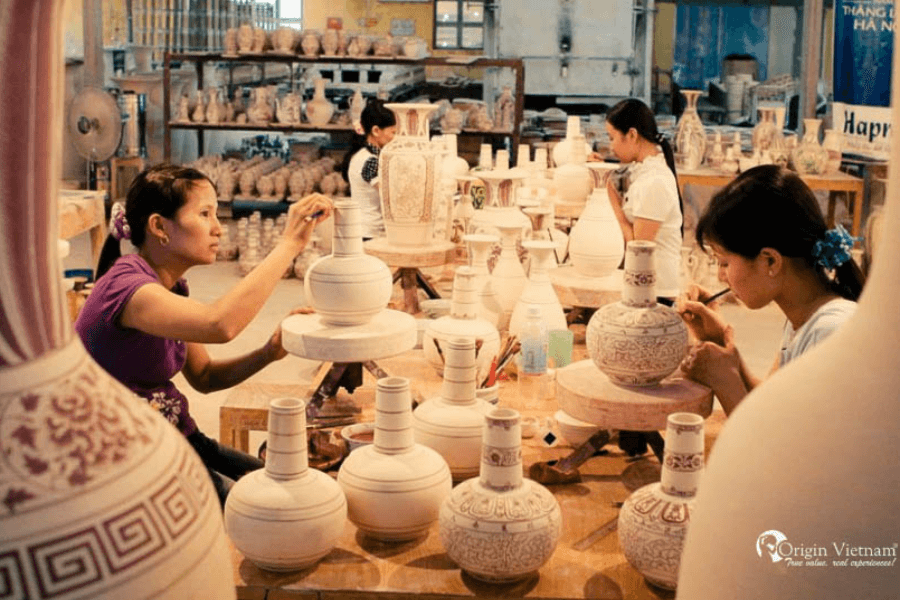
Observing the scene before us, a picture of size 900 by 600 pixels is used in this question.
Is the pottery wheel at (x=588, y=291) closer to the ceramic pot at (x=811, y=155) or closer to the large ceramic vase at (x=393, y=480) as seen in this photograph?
the large ceramic vase at (x=393, y=480)

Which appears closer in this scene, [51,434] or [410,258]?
[51,434]

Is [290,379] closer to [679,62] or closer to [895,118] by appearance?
[895,118]

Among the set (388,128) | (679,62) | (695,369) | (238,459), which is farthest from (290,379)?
(679,62)

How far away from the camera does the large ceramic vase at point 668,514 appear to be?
1.77 m

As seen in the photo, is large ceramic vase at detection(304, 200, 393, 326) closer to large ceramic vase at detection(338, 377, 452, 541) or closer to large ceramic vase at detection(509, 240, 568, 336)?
large ceramic vase at detection(509, 240, 568, 336)

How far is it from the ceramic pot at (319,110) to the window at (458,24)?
459 cm

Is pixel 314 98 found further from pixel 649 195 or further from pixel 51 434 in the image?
pixel 51 434

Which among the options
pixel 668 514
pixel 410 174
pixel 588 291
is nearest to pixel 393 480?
pixel 668 514

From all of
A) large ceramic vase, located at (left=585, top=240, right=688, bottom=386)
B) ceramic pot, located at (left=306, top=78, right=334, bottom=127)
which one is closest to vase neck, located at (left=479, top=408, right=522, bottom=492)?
large ceramic vase, located at (left=585, top=240, right=688, bottom=386)

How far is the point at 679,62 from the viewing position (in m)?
14.0

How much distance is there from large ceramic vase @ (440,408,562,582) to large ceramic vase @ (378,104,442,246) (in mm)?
2394

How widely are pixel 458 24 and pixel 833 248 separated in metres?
11.6

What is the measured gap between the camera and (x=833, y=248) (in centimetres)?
225

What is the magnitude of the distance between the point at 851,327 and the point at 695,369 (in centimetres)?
180
